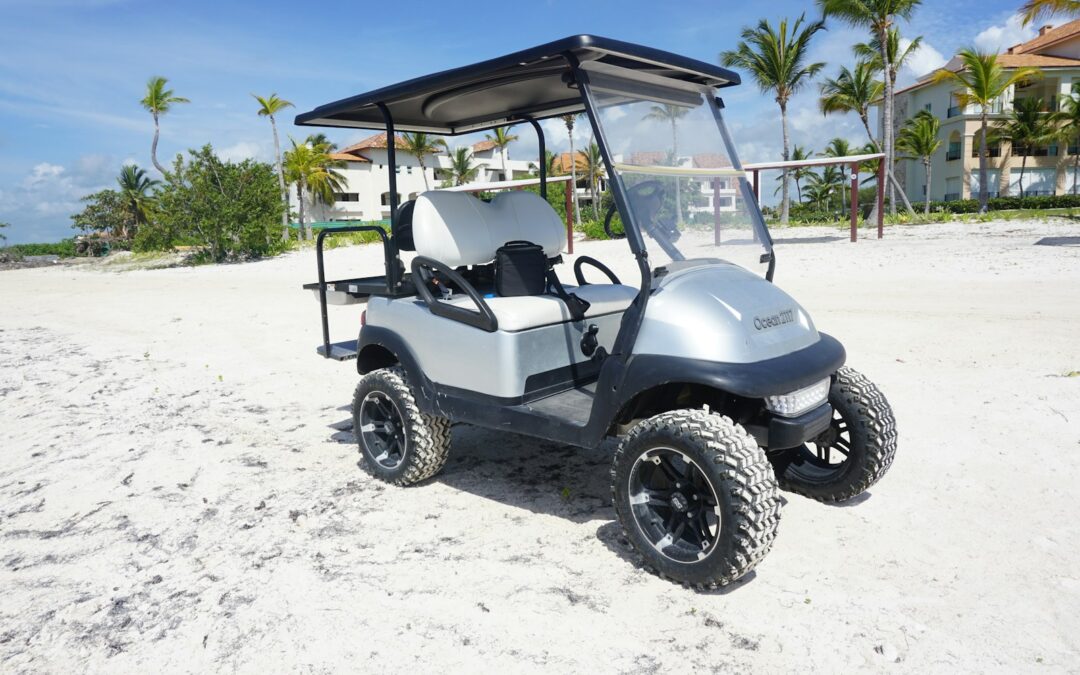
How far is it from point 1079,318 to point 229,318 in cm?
1177

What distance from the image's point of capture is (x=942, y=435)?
4.89 meters

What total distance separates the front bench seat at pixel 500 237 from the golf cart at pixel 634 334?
1 centimetres

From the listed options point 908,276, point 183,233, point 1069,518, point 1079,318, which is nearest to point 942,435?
point 1069,518

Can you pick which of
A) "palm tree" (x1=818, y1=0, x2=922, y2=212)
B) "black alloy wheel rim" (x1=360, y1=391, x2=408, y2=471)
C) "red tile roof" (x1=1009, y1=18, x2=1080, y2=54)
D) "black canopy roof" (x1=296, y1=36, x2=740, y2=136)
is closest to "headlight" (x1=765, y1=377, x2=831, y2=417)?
"black canopy roof" (x1=296, y1=36, x2=740, y2=136)

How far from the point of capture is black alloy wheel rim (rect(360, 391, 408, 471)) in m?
4.48

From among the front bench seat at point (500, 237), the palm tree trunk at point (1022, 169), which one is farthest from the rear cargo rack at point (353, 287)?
the palm tree trunk at point (1022, 169)

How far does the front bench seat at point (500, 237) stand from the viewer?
3.96 m

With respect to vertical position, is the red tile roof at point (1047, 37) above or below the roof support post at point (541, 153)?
above

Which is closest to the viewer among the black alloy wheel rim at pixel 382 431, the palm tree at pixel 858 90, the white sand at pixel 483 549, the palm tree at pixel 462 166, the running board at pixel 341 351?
the white sand at pixel 483 549

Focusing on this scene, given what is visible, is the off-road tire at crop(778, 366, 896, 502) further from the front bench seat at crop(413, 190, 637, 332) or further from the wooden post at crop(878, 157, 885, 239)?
the wooden post at crop(878, 157, 885, 239)

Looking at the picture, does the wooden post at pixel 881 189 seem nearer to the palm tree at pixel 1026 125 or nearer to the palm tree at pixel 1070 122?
the palm tree at pixel 1026 125

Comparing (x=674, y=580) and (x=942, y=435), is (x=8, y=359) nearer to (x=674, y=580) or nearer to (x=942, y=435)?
(x=674, y=580)

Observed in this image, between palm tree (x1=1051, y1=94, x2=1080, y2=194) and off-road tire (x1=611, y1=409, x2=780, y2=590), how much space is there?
46183 millimetres

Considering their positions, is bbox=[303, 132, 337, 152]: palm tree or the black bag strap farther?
bbox=[303, 132, 337, 152]: palm tree
